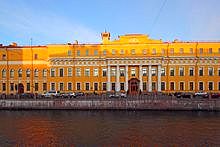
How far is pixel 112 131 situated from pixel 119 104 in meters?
12.6

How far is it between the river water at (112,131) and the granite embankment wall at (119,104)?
420 cm

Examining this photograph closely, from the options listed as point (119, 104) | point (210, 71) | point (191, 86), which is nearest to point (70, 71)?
point (119, 104)

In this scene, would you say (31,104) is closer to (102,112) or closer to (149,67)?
(102,112)

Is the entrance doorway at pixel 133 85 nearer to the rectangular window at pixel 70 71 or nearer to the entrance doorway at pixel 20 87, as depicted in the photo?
the rectangular window at pixel 70 71

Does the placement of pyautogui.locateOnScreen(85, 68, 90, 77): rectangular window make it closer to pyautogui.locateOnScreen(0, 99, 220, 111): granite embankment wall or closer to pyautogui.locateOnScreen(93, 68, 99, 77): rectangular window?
pyautogui.locateOnScreen(93, 68, 99, 77): rectangular window

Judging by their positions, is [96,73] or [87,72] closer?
[96,73]

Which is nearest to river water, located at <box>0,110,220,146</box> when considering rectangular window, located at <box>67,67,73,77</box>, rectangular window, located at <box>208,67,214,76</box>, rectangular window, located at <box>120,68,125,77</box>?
rectangular window, located at <box>120,68,125,77</box>

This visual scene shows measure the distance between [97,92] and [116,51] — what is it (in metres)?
9.40

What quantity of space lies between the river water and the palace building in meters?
19.5

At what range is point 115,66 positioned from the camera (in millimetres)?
47594

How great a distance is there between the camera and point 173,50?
155ft

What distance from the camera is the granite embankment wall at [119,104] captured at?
3216cm

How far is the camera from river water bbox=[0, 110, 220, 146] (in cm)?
1764

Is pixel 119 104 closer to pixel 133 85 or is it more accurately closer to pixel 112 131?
pixel 112 131
